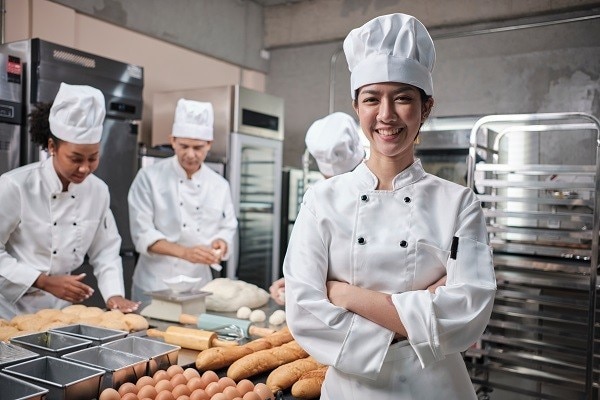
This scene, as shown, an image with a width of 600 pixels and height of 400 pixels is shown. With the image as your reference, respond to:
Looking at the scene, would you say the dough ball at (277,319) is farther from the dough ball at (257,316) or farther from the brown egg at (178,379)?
the brown egg at (178,379)

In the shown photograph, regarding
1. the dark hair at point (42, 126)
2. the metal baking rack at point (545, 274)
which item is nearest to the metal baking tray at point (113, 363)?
the dark hair at point (42, 126)

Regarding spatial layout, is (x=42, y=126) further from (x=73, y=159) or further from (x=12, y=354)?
(x=12, y=354)

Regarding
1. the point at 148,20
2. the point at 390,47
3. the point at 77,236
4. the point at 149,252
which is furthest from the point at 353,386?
the point at 148,20

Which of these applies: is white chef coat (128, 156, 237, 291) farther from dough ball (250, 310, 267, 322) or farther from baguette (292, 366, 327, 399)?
baguette (292, 366, 327, 399)

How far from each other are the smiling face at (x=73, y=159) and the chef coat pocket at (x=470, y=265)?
1802 mm

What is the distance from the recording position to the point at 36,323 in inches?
78.2

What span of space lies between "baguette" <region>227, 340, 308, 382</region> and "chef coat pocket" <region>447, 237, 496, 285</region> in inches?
29.0

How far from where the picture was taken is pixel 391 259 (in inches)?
54.2

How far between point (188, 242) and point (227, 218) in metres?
0.36

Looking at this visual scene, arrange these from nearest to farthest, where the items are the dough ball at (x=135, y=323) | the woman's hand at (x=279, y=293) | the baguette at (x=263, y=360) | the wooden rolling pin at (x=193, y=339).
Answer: the baguette at (x=263, y=360), the wooden rolling pin at (x=193, y=339), the dough ball at (x=135, y=323), the woman's hand at (x=279, y=293)

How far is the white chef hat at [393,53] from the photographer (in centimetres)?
138

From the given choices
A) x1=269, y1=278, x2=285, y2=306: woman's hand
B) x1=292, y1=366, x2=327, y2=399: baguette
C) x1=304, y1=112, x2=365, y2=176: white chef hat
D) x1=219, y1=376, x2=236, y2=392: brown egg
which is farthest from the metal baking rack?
x1=219, y1=376, x2=236, y2=392: brown egg

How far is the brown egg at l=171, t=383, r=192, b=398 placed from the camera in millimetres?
1486

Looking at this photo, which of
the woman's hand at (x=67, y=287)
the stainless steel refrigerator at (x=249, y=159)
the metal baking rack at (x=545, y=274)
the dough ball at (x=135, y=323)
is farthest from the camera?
the stainless steel refrigerator at (x=249, y=159)
